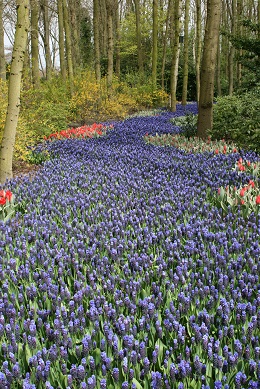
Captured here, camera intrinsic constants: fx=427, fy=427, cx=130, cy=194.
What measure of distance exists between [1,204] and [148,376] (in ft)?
11.1

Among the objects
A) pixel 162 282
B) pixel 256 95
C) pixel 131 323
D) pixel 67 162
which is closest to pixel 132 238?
pixel 162 282

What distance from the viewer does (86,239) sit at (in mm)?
4145

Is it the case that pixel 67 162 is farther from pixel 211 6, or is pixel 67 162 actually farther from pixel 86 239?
pixel 211 6

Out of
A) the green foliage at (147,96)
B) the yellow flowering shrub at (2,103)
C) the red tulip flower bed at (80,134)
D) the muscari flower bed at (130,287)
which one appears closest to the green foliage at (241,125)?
the muscari flower bed at (130,287)

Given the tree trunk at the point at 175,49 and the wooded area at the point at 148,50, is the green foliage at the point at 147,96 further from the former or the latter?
the tree trunk at the point at 175,49

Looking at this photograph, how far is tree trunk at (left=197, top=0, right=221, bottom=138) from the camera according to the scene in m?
9.48

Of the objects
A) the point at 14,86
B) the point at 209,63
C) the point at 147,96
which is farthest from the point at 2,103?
the point at 147,96

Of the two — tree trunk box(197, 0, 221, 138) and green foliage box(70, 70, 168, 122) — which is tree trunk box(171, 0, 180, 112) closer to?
green foliage box(70, 70, 168, 122)

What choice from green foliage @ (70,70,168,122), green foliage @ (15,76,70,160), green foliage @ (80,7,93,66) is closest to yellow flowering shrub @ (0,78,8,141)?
green foliage @ (15,76,70,160)

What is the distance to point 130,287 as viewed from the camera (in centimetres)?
300

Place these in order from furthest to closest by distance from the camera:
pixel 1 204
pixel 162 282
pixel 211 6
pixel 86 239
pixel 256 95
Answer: pixel 256 95 < pixel 211 6 < pixel 1 204 < pixel 86 239 < pixel 162 282

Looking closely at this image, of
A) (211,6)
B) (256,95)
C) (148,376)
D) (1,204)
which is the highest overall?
(211,6)

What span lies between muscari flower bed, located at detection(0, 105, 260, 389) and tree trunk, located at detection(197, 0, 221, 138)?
3843 mm

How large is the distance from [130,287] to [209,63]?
771cm
